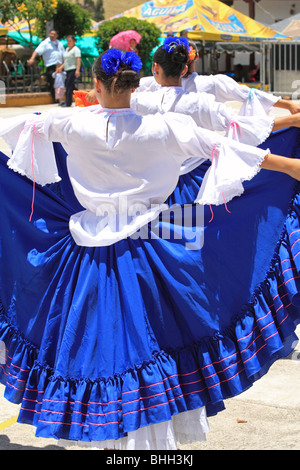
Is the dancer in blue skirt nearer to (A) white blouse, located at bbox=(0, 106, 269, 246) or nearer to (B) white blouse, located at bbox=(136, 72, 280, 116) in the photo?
(A) white blouse, located at bbox=(0, 106, 269, 246)

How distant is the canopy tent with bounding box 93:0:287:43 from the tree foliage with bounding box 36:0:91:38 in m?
2.71

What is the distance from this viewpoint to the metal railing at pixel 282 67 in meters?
17.9

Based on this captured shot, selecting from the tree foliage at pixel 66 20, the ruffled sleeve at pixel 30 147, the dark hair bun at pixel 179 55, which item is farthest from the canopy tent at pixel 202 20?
the ruffled sleeve at pixel 30 147

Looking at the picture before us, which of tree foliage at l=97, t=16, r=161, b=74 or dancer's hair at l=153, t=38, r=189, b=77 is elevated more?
tree foliage at l=97, t=16, r=161, b=74

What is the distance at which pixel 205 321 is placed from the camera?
2979mm

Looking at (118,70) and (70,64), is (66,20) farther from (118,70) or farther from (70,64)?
(118,70)

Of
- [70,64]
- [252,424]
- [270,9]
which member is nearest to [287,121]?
[252,424]

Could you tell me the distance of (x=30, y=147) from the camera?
10.3ft

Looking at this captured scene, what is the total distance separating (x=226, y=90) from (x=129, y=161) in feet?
7.79

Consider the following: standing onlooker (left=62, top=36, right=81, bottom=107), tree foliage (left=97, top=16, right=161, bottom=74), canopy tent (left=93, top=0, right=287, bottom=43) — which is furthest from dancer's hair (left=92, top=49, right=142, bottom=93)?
canopy tent (left=93, top=0, right=287, bottom=43)

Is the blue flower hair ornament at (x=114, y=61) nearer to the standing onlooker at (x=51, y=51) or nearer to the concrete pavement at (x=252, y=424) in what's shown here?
the concrete pavement at (x=252, y=424)

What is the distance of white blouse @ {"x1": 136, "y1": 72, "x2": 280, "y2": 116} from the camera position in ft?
15.7

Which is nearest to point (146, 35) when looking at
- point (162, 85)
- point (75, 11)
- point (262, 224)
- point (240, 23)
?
point (75, 11)

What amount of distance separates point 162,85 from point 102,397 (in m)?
2.35
